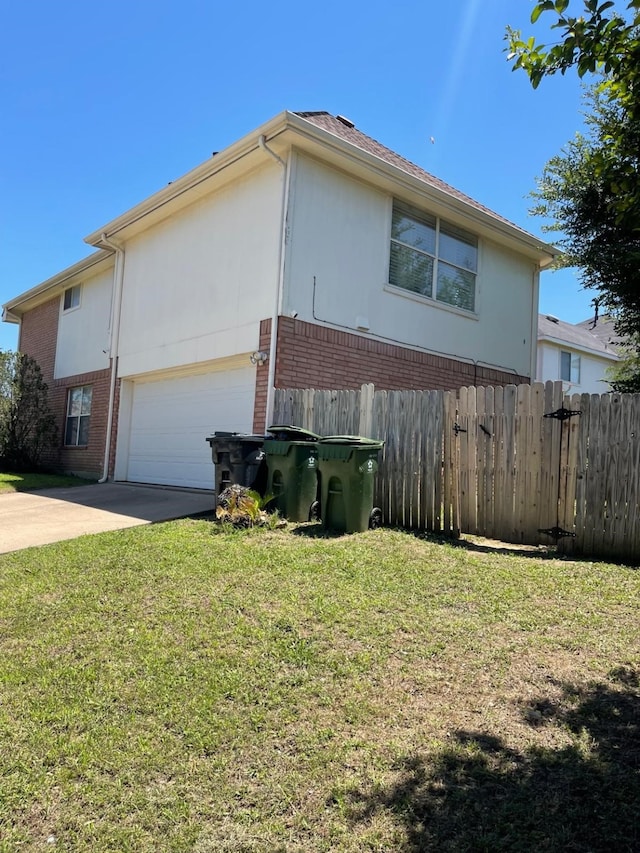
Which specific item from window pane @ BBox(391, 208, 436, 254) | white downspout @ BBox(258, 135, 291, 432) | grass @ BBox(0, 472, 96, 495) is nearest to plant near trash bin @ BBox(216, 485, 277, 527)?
white downspout @ BBox(258, 135, 291, 432)

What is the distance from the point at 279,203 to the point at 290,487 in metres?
4.77

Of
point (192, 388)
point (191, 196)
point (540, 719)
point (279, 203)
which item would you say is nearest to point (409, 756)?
point (540, 719)

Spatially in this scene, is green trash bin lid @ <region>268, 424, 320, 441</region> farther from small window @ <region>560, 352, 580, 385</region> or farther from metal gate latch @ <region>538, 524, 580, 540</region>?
small window @ <region>560, 352, 580, 385</region>

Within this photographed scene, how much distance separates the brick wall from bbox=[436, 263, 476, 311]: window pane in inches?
48.7

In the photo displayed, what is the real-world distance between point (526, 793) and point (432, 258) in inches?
405

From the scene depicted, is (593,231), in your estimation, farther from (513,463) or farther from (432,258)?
(513,463)

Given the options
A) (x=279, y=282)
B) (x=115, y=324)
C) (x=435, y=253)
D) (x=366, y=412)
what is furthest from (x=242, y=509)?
(x=115, y=324)

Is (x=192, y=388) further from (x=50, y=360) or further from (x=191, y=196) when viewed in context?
(x=50, y=360)

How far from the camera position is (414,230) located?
36.6 feet

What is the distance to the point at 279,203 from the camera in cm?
928

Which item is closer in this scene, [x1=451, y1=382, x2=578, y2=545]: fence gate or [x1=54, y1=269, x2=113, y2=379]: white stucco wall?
[x1=451, y1=382, x2=578, y2=545]: fence gate

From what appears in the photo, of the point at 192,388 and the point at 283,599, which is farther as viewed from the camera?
the point at 192,388

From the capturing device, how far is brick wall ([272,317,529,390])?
362 inches

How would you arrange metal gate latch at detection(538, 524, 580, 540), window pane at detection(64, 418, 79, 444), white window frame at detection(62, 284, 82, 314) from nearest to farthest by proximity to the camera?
metal gate latch at detection(538, 524, 580, 540) < window pane at detection(64, 418, 79, 444) < white window frame at detection(62, 284, 82, 314)
